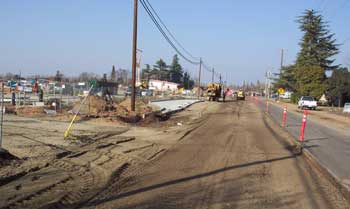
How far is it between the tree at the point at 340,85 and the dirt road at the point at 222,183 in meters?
60.7

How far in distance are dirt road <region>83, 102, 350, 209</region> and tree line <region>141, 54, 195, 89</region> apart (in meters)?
160

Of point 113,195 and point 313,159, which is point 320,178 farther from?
point 113,195

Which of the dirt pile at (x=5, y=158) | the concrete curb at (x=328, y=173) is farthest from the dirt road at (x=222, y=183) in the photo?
the dirt pile at (x=5, y=158)

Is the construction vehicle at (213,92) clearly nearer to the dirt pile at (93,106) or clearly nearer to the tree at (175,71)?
the dirt pile at (93,106)

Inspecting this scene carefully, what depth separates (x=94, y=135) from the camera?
1761 cm

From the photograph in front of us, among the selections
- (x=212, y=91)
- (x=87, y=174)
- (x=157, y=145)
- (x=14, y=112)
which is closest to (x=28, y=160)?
(x=87, y=174)

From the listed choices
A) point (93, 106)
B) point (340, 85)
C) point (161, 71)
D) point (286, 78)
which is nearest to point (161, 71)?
point (161, 71)

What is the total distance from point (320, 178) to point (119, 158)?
5.57 meters

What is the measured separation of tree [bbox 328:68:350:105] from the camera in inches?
2744

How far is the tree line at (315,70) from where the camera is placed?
2852 inches

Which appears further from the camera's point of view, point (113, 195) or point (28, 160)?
point (28, 160)

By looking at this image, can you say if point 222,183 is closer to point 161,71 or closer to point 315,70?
point 315,70

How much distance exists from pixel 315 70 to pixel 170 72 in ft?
346

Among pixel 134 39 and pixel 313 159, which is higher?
pixel 134 39
